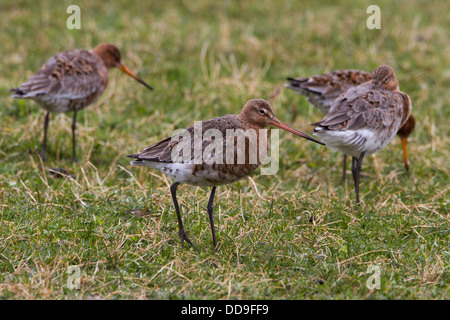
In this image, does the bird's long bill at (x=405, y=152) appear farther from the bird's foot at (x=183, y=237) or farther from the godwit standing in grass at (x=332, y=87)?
the bird's foot at (x=183, y=237)

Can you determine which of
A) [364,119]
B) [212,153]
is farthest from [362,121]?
[212,153]

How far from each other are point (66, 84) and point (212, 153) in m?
3.09

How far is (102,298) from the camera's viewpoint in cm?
487

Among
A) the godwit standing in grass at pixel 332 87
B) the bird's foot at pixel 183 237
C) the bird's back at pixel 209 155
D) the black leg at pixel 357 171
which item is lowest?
the bird's foot at pixel 183 237

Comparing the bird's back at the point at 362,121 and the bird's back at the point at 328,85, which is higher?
the bird's back at the point at 328,85

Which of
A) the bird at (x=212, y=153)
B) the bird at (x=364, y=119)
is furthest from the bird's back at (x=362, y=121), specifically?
the bird at (x=212, y=153)

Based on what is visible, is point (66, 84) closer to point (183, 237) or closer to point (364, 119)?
point (183, 237)

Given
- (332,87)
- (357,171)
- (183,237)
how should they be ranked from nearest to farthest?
(183,237), (357,171), (332,87)

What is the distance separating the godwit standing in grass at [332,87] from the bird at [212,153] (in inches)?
98.5

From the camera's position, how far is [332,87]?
8.13 m

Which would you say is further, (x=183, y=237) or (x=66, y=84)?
(x=66, y=84)

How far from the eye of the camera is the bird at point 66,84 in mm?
7680
